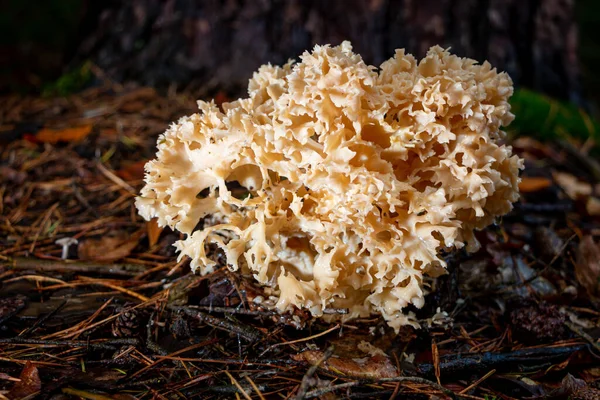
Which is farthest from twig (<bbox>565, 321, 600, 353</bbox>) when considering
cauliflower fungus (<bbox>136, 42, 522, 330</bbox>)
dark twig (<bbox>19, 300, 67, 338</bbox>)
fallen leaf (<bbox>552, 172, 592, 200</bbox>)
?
dark twig (<bbox>19, 300, 67, 338</bbox>)

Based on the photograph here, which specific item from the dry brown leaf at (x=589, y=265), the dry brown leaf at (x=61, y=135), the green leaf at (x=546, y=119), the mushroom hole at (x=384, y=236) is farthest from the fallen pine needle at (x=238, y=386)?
the green leaf at (x=546, y=119)

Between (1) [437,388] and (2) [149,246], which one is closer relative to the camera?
(1) [437,388]

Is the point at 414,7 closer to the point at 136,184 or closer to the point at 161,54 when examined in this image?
the point at 161,54

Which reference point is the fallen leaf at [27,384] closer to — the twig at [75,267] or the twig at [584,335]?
the twig at [75,267]

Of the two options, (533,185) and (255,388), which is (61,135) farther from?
(533,185)

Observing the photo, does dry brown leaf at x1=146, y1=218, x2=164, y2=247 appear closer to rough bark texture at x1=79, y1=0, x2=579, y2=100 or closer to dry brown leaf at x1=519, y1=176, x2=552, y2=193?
rough bark texture at x1=79, y1=0, x2=579, y2=100

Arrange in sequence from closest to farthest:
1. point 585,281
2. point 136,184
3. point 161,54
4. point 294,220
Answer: point 294,220, point 585,281, point 136,184, point 161,54

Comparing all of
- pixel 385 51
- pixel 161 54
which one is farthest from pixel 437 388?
pixel 161 54
